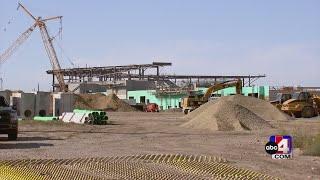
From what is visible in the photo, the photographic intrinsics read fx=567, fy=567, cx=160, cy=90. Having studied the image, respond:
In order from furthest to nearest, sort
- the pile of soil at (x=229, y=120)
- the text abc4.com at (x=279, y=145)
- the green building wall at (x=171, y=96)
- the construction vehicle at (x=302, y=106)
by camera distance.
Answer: the green building wall at (x=171, y=96)
the construction vehicle at (x=302, y=106)
the pile of soil at (x=229, y=120)
the text abc4.com at (x=279, y=145)

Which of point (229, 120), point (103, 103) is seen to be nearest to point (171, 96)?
point (103, 103)

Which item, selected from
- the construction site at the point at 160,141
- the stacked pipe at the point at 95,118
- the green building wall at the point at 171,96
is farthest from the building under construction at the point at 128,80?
the stacked pipe at the point at 95,118

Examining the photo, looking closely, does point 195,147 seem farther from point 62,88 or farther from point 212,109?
point 62,88

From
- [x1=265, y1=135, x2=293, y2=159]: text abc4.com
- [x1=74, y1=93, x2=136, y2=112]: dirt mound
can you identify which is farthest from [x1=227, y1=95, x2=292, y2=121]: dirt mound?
[x1=74, y1=93, x2=136, y2=112]: dirt mound

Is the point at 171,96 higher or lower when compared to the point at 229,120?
higher

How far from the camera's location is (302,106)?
48594mm

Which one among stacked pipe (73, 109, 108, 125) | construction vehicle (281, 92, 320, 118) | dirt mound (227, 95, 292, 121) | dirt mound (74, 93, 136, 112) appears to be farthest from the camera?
dirt mound (74, 93, 136, 112)

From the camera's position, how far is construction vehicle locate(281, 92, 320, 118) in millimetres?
48406

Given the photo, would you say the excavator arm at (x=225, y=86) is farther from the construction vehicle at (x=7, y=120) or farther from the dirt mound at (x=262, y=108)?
the construction vehicle at (x=7, y=120)

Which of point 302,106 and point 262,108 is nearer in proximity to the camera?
point 262,108

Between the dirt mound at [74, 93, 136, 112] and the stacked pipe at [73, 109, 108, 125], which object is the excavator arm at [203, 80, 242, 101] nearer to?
the stacked pipe at [73, 109, 108, 125]

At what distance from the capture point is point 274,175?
11.8 m

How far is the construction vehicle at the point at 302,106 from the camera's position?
48406mm

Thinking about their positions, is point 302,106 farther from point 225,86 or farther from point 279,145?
point 279,145
